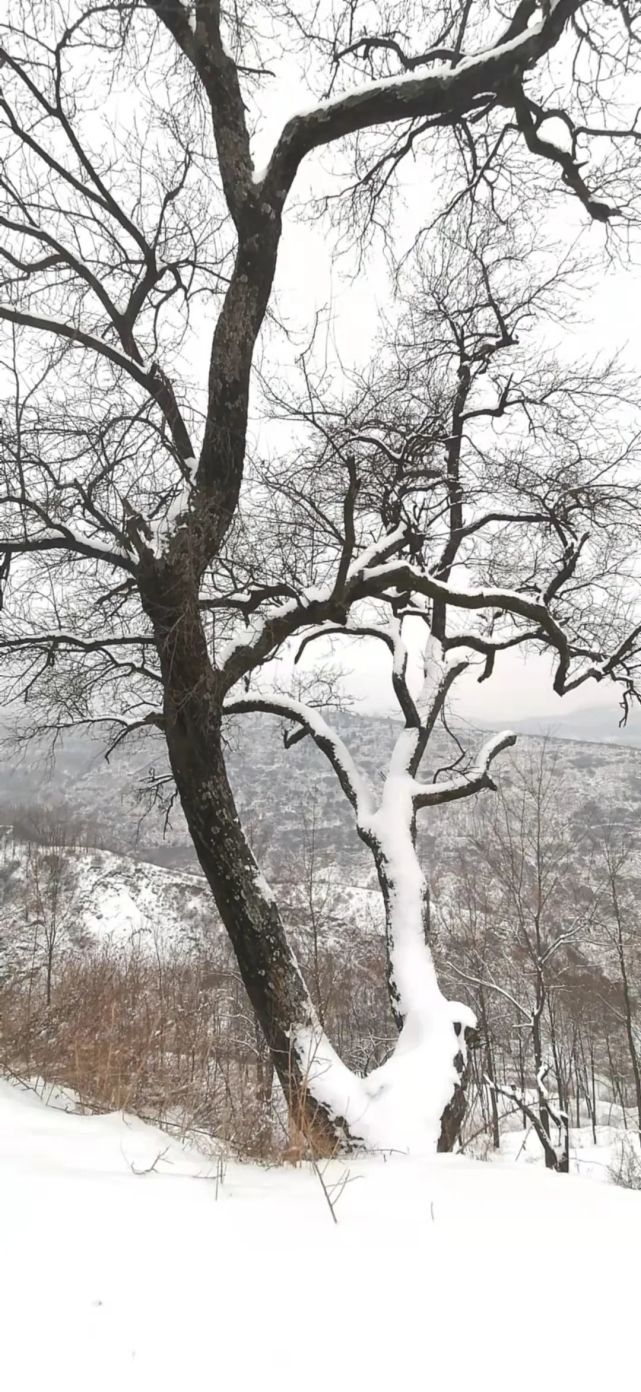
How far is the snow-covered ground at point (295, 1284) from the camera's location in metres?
1.10

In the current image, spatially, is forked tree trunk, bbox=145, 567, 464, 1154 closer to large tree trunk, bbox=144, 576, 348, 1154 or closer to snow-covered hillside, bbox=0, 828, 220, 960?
large tree trunk, bbox=144, 576, 348, 1154

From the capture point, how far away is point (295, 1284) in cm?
138

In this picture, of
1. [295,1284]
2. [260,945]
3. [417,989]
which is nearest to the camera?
[295,1284]

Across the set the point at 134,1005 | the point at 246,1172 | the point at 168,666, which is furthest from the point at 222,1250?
the point at 134,1005

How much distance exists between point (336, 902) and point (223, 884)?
8437cm

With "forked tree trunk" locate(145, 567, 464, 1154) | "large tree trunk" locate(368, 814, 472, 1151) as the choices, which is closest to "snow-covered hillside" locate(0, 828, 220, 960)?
"large tree trunk" locate(368, 814, 472, 1151)

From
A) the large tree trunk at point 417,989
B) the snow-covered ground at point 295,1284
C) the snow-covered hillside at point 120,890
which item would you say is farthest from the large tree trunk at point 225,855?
the snow-covered hillside at point 120,890

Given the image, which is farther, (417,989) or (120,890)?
(120,890)

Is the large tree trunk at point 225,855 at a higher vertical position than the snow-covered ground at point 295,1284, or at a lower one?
higher

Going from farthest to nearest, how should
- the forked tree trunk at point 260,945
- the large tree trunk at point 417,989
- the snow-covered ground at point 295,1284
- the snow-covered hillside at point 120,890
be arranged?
the snow-covered hillside at point 120,890, the large tree trunk at point 417,989, the forked tree trunk at point 260,945, the snow-covered ground at point 295,1284

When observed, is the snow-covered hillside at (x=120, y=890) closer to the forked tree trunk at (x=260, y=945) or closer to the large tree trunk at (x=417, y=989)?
the large tree trunk at (x=417, y=989)

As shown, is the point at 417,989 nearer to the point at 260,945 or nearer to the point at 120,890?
the point at 260,945

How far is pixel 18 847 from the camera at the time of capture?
268 feet

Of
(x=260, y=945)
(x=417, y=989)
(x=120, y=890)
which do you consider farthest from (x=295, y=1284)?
(x=120, y=890)
